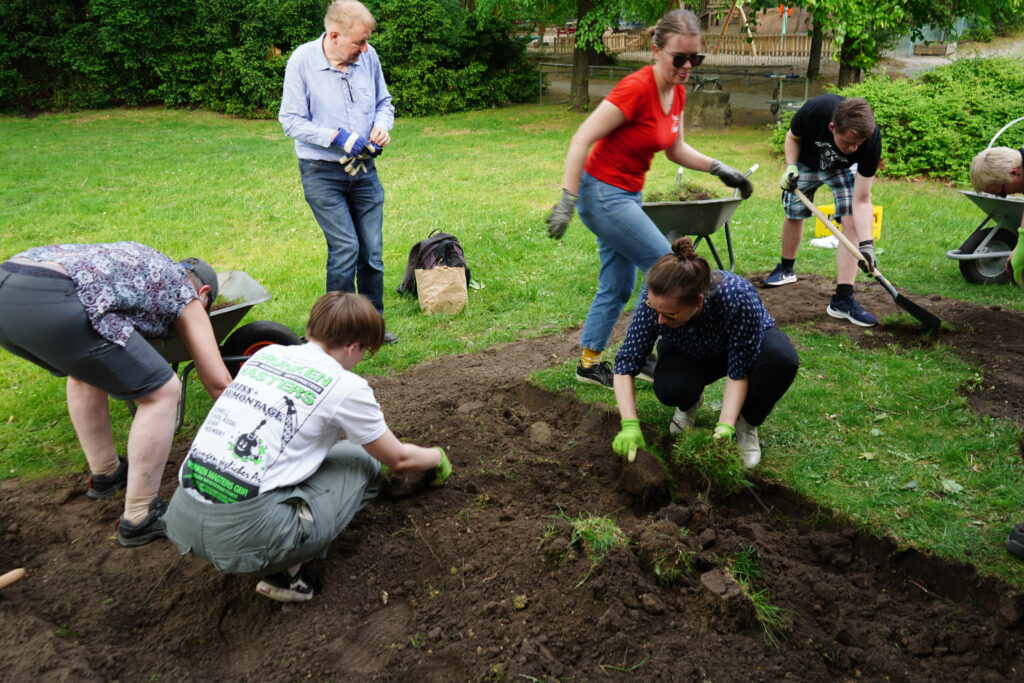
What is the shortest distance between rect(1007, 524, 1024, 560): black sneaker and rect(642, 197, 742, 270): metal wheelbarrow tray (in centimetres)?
269


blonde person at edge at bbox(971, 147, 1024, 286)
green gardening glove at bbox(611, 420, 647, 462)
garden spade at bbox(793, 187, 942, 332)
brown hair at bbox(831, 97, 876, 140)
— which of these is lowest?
green gardening glove at bbox(611, 420, 647, 462)

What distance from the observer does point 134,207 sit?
368 inches

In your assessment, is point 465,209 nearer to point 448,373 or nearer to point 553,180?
point 553,180

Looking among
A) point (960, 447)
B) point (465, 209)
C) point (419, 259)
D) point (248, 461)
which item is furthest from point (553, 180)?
point (248, 461)

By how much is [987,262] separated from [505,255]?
13.4 feet

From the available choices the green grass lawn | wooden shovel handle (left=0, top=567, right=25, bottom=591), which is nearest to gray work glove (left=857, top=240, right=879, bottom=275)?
the green grass lawn

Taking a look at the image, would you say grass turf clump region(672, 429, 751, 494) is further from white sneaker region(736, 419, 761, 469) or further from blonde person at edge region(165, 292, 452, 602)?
blonde person at edge region(165, 292, 452, 602)

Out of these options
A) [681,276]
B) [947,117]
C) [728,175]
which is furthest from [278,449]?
[947,117]

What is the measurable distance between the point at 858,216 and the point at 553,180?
5862 millimetres

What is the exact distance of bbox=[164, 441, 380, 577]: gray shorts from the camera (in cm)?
256

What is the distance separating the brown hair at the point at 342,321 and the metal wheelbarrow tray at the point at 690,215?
114 inches

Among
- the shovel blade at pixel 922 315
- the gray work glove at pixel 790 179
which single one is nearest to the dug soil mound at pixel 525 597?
the shovel blade at pixel 922 315

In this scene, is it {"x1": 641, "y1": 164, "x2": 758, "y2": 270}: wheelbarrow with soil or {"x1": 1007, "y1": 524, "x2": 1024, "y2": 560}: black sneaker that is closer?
{"x1": 1007, "y1": 524, "x2": 1024, "y2": 560}: black sneaker

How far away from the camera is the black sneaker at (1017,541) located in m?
2.93
